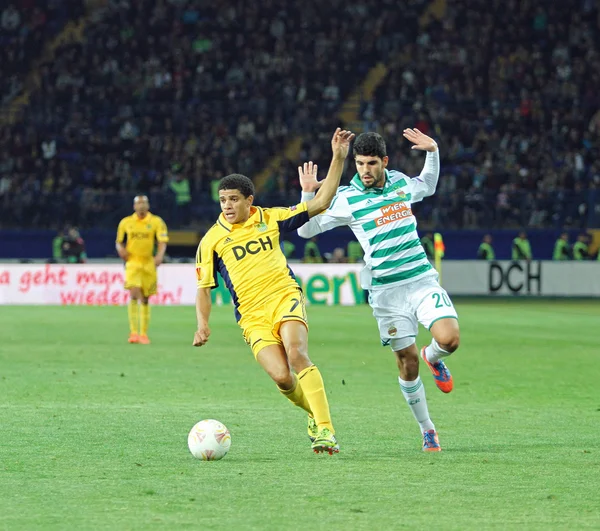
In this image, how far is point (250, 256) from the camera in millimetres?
8273

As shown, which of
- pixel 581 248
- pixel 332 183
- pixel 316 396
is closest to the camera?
pixel 316 396

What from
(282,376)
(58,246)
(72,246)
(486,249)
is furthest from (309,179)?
(486,249)

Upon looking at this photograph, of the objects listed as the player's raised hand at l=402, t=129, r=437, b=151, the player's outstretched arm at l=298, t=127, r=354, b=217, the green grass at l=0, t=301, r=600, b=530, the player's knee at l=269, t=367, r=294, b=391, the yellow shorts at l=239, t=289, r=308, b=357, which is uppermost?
the player's raised hand at l=402, t=129, r=437, b=151

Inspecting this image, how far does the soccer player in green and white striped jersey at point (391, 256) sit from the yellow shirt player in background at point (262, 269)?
0.20 m

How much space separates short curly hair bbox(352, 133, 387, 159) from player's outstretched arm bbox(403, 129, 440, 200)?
1.71ft

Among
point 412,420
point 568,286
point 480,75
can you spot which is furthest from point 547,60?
point 412,420

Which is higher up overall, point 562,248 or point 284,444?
point 562,248

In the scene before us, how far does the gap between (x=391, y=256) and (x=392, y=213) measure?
1.00ft

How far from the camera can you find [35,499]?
611 centimetres

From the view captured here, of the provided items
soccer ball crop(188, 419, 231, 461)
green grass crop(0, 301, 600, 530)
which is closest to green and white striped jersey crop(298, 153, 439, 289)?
green grass crop(0, 301, 600, 530)

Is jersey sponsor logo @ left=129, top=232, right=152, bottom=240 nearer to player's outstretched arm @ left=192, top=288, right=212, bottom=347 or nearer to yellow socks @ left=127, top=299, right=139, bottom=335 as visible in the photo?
yellow socks @ left=127, top=299, right=139, bottom=335

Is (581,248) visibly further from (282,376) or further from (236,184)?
(282,376)

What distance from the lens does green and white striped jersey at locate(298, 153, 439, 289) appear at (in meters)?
8.48

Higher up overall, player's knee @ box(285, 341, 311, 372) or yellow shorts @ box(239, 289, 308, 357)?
yellow shorts @ box(239, 289, 308, 357)
